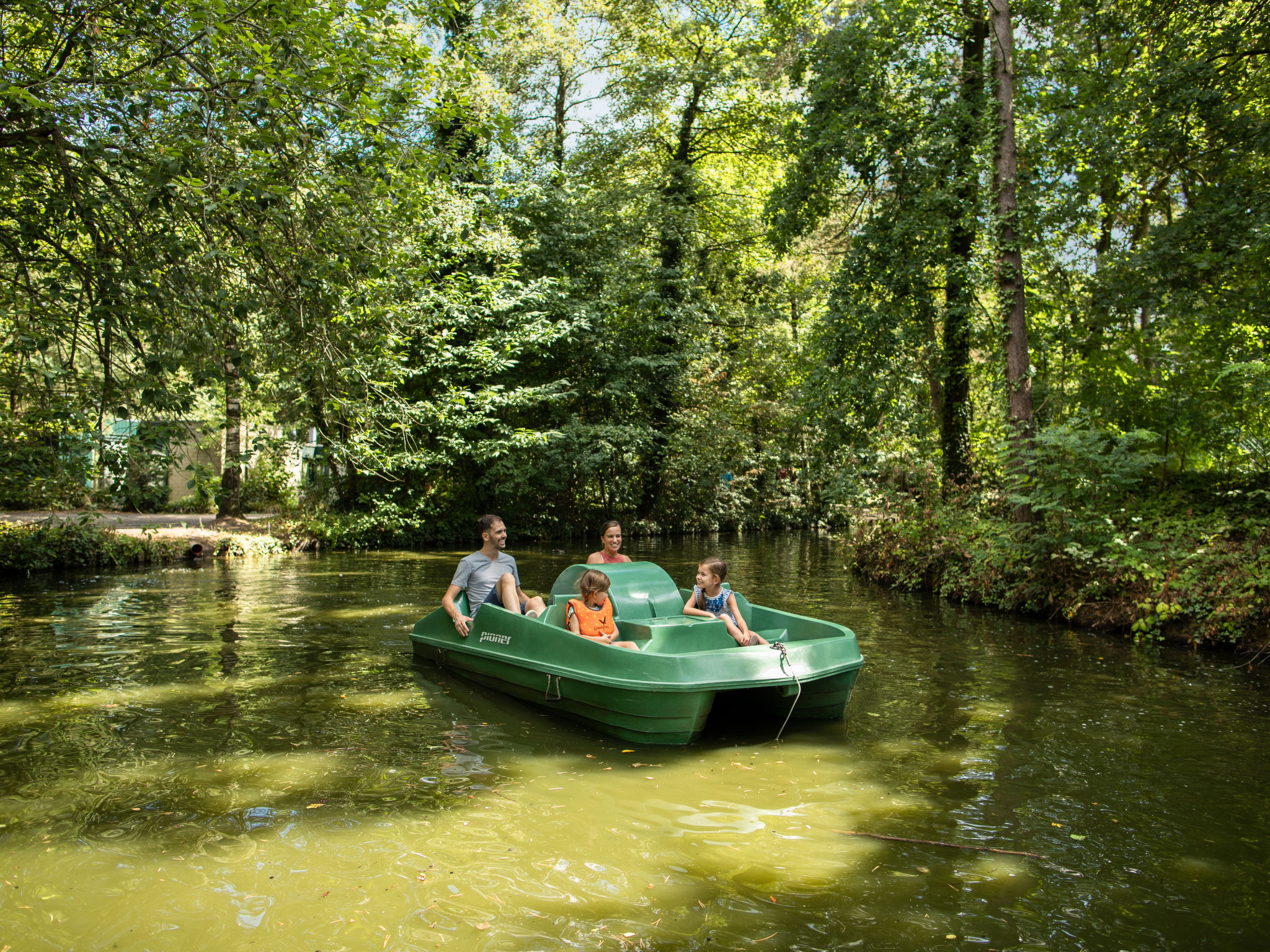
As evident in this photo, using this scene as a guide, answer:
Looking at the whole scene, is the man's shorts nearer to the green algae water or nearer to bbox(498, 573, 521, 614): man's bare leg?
bbox(498, 573, 521, 614): man's bare leg

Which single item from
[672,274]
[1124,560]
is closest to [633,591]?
[1124,560]

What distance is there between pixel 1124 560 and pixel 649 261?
1616cm

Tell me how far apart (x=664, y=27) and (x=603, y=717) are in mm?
22832

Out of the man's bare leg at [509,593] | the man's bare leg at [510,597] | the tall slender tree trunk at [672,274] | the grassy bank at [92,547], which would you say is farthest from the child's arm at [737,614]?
the tall slender tree trunk at [672,274]

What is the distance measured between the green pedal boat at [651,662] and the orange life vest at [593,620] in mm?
193

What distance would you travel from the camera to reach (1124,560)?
1024 centimetres

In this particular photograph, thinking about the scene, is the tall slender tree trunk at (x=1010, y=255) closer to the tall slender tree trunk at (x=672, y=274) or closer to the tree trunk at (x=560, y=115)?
the tall slender tree trunk at (x=672, y=274)

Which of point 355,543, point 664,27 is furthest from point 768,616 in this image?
point 664,27

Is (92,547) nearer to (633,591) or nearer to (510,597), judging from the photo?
(510,597)

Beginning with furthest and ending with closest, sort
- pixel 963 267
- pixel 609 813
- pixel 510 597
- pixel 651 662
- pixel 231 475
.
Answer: pixel 231 475 → pixel 963 267 → pixel 510 597 → pixel 651 662 → pixel 609 813

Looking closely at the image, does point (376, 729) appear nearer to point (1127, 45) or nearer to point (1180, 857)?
point (1180, 857)

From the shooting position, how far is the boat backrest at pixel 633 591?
762 centimetres

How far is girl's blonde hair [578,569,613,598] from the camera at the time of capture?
6.83 meters

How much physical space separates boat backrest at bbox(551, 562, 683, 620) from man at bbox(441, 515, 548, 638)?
1.11 ft
